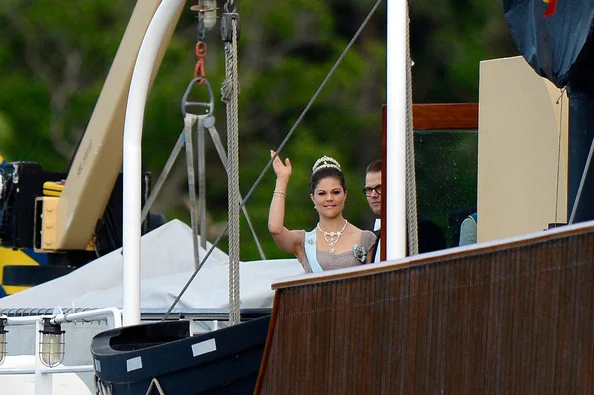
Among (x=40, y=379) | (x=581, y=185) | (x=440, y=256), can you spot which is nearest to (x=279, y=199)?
(x=40, y=379)

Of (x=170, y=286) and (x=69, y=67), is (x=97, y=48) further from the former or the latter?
(x=170, y=286)

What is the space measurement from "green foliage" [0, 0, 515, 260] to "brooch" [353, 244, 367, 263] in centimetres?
1196

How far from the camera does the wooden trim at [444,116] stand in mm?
5082

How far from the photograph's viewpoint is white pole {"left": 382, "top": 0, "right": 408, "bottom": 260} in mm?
3588

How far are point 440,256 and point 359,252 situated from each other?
2.06 m

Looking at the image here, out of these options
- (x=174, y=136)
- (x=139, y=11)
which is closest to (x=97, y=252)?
(x=139, y=11)

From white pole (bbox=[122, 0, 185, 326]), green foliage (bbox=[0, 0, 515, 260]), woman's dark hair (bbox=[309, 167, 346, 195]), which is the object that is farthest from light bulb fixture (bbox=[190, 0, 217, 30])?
green foliage (bbox=[0, 0, 515, 260])

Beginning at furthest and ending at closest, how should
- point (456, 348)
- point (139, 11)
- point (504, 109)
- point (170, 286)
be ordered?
1. point (139, 11)
2. point (170, 286)
3. point (504, 109)
4. point (456, 348)

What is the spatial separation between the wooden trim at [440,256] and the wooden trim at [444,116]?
1864mm

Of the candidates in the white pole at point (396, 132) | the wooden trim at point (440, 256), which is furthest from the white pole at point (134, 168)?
the wooden trim at point (440, 256)

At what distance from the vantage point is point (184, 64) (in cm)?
1845

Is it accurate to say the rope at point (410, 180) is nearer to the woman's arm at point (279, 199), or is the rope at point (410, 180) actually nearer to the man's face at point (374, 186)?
the woman's arm at point (279, 199)

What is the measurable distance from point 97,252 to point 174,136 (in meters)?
9.41

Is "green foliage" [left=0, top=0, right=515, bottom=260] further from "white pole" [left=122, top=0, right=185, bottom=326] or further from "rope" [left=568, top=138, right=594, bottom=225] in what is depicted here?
"rope" [left=568, top=138, right=594, bottom=225]
